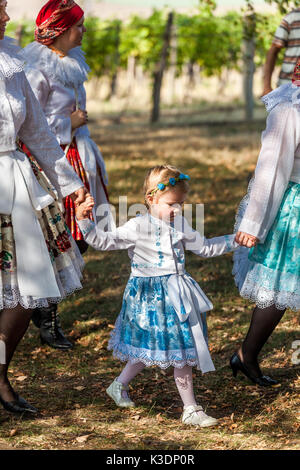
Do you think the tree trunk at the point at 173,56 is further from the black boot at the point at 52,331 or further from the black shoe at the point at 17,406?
the black shoe at the point at 17,406

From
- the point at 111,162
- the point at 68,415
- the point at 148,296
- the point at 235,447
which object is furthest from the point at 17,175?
the point at 111,162

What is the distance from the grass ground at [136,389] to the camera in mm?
3715

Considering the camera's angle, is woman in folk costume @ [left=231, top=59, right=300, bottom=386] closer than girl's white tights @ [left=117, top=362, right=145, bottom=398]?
Yes

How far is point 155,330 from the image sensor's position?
3.85 m

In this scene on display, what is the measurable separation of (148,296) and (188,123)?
15.5 metres

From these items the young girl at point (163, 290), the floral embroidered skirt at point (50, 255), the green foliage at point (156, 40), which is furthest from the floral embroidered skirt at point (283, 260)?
the green foliage at point (156, 40)

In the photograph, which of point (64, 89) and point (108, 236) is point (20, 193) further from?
point (64, 89)

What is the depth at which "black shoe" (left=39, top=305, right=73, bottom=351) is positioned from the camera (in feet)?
17.1

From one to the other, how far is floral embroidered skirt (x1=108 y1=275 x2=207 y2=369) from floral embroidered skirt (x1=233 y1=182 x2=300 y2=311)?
1.72ft

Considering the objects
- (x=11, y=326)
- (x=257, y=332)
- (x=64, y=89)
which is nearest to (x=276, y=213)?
(x=257, y=332)

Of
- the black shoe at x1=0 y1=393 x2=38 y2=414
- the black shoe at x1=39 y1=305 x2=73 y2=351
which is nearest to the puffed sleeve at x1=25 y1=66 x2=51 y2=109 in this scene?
the black shoe at x1=39 y1=305 x2=73 y2=351

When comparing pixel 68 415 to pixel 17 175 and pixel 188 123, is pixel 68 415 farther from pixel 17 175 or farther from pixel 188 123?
pixel 188 123

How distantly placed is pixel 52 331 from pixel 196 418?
1.68 m

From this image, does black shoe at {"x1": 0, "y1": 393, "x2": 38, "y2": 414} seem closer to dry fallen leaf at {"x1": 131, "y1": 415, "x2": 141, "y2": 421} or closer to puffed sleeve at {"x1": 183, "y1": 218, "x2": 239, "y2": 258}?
dry fallen leaf at {"x1": 131, "y1": 415, "x2": 141, "y2": 421}
